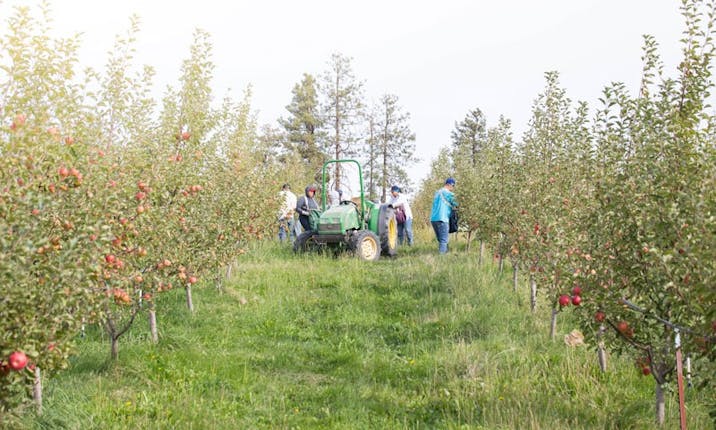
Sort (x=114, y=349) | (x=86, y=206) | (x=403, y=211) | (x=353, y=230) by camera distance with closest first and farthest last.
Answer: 1. (x=86, y=206)
2. (x=114, y=349)
3. (x=353, y=230)
4. (x=403, y=211)

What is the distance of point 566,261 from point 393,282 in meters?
5.68

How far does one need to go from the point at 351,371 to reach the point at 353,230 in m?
6.92

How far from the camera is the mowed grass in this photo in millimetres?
4730

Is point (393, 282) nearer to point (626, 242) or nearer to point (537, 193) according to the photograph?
point (537, 193)

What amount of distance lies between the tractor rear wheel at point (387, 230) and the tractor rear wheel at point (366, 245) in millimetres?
734

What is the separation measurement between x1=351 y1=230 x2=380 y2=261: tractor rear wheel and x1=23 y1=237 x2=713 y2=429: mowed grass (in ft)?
9.19

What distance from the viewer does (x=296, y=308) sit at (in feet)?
28.6

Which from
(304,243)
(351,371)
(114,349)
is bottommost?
(351,371)

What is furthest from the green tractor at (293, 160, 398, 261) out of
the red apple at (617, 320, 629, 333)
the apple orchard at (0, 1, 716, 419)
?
the red apple at (617, 320, 629, 333)

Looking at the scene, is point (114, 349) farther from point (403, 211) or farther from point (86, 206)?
point (403, 211)

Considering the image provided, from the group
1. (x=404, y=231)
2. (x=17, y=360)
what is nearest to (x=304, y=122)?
(x=404, y=231)

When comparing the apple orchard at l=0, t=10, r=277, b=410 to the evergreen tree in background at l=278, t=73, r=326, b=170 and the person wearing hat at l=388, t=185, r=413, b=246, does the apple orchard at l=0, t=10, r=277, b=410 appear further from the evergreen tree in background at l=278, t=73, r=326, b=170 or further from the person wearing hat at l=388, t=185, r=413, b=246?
the evergreen tree in background at l=278, t=73, r=326, b=170

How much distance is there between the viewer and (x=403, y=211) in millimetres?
15859

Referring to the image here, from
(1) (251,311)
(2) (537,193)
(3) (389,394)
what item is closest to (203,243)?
(1) (251,311)
